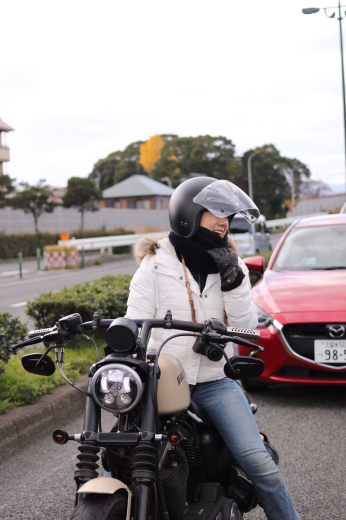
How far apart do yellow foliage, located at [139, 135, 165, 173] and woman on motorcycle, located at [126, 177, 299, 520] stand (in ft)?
317

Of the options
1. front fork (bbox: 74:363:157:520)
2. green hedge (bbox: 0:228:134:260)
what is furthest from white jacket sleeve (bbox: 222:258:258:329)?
green hedge (bbox: 0:228:134:260)

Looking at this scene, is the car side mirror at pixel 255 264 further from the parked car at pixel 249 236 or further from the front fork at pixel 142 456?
the parked car at pixel 249 236

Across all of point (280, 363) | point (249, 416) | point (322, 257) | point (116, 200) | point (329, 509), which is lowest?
point (329, 509)

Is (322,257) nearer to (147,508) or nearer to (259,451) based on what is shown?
Result: (259,451)

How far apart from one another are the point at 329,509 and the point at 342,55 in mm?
31019

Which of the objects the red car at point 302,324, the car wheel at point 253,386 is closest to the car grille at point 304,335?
the red car at point 302,324

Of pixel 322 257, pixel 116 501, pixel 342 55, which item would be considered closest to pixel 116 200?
pixel 342 55

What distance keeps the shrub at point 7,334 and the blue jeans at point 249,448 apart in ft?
8.72

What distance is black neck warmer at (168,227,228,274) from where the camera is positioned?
2.89m

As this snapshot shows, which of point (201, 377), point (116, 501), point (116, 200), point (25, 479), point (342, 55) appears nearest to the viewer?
point (116, 501)

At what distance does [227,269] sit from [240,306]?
0.20m

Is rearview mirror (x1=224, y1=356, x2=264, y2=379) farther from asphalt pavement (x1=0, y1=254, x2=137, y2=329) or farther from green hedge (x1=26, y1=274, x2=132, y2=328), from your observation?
Answer: asphalt pavement (x1=0, y1=254, x2=137, y2=329)

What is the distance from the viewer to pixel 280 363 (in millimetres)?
5562

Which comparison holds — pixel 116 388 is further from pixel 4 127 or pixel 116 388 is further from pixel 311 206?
pixel 311 206
